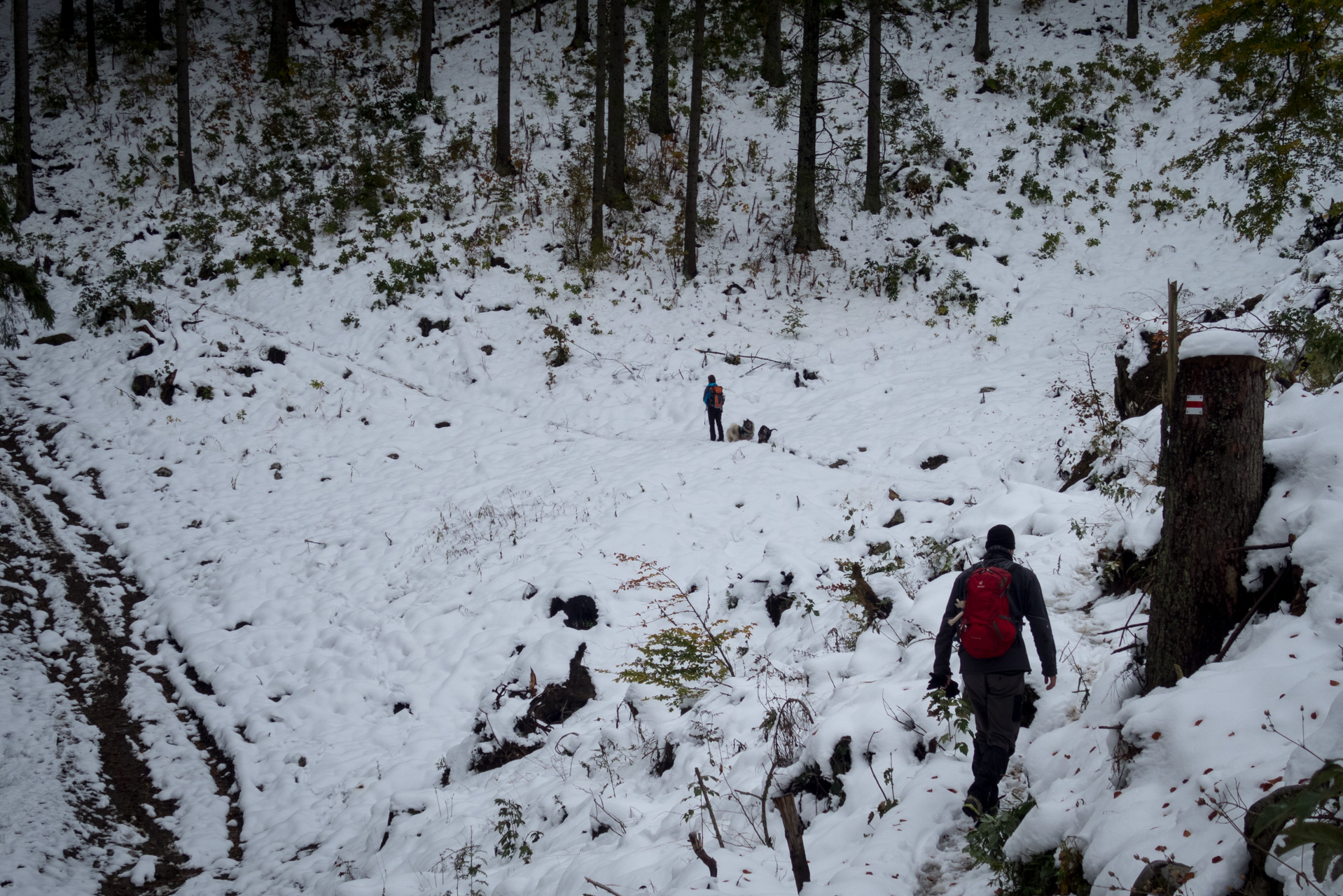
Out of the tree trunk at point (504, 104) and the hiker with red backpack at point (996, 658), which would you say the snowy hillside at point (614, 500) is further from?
the tree trunk at point (504, 104)

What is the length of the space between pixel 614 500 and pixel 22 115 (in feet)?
74.9

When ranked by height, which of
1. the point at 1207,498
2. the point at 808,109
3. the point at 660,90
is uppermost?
the point at 660,90

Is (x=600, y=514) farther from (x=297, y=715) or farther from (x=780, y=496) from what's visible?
(x=297, y=715)

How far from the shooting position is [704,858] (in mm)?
4105

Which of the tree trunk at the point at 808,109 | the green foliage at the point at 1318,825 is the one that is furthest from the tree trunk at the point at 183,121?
A: the green foliage at the point at 1318,825

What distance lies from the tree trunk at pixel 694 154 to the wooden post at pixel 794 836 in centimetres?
1658

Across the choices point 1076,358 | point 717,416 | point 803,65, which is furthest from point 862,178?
point 717,416

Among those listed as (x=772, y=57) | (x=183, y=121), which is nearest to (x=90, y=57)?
(x=183, y=121)

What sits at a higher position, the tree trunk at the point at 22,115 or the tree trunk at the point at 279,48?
the tree trunk at the point at 279,48

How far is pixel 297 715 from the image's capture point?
803 centimetres

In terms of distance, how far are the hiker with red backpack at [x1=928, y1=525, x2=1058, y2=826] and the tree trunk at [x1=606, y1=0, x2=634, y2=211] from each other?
1878 cm

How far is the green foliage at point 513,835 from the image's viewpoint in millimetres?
5469

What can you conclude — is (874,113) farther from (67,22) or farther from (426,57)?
(67,22)

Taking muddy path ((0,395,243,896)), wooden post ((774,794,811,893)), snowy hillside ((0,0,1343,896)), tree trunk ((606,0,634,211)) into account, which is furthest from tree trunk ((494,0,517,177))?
wooden post ((774,794,811,893))
